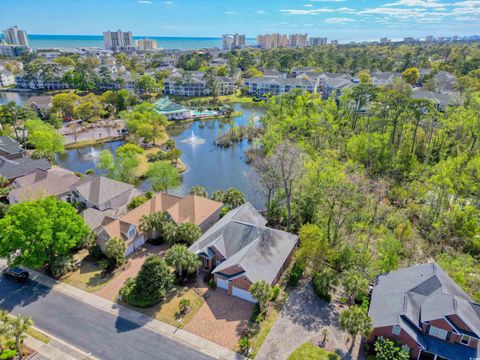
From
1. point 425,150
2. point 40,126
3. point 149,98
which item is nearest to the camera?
point 425,150

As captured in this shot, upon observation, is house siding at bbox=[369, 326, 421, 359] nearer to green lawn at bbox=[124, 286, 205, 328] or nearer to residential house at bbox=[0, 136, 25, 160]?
green lawn at bbox=[124, 286, 205, 328]

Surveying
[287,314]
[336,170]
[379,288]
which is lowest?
[287,314]

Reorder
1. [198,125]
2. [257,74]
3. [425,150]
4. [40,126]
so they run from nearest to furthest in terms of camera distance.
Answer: [425,150], [40,126], [198,125], [257,74]

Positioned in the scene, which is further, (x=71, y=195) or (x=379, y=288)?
(x=71, y=195)

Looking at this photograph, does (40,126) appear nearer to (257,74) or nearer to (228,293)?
(228,293)

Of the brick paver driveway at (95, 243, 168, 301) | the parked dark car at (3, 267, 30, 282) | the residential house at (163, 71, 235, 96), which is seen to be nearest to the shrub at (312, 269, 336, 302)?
the brick paver driveway at (95, 243, 168, 301)

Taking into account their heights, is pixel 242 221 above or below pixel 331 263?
above

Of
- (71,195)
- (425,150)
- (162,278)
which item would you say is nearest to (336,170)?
(162,278)
